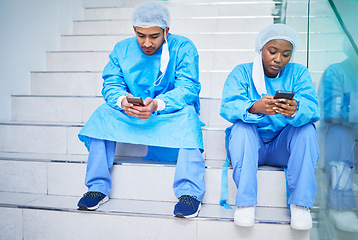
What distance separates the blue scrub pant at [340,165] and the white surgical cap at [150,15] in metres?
0.95

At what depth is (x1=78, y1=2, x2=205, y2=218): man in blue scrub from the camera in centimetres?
153

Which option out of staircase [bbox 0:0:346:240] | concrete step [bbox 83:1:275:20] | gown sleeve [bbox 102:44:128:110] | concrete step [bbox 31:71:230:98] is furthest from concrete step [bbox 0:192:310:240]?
concrete step [bbox 83:1:275:20]

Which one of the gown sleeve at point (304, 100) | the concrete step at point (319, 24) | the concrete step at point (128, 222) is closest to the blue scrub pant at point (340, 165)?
the gown sleeve at point (304, 100)

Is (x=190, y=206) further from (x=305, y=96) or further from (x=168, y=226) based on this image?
(x=305, y=96)

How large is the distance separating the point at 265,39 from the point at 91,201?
1.10 metres

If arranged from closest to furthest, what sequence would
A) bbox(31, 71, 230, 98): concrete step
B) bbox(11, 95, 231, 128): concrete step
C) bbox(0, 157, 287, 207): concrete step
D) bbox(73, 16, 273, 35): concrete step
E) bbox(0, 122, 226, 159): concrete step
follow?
bbox(0, 157, 287, 207): concrete step, bbox(0, 122, 226, 159): concrete step, bbox(11, 95, 231, 128): concrete step, bbox(31, 71, 230, 98): concrete step, bbox(73, 16, 273, 35): concrete step

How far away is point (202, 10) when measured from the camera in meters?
3.25

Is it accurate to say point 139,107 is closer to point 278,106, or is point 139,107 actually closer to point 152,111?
point 152,111

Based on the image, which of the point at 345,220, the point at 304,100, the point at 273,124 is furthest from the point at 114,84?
the point at 345,220

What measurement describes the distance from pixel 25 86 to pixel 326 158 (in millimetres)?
2070

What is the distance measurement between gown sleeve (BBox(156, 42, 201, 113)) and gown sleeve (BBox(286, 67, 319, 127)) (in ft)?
1.63

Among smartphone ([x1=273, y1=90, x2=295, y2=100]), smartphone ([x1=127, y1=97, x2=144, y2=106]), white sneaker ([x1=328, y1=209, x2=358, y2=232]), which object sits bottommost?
white sneaker ([x1=328, y1=209, x2=358, y2=232])

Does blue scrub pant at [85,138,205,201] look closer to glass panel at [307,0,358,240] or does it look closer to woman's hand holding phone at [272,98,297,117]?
woman's hand holding phone at [272,98,297,117]

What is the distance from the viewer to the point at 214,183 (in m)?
1.62
